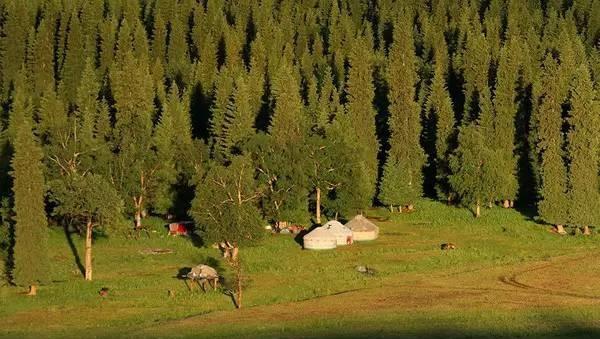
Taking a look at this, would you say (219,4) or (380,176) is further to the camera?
(219,4)

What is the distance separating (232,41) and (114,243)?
6782 centimetres

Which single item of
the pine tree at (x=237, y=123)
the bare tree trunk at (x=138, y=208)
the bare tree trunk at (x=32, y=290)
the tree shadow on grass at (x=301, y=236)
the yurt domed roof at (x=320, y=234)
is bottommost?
the bare tree trunk at (x=32, y=290)

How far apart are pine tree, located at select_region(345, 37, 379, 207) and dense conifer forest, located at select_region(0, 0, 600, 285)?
0.55 ft

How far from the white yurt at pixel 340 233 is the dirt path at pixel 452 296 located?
1517 centimetres

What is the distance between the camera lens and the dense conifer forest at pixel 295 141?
84.2m

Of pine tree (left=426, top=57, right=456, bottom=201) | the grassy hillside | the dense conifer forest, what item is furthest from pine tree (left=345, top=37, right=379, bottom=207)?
the grassy hillside

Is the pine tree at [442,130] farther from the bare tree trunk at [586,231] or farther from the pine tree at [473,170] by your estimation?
the bare tree trunk at [586,231]

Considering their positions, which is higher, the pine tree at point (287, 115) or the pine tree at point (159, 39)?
the pine tree at point (159, 39)

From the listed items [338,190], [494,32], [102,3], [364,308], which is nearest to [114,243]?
[338,190]

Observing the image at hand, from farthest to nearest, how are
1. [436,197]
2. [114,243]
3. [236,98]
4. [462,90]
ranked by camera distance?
[462,90] → [436,197] → [236,98] → [114,243]

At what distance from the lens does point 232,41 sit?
154 meters

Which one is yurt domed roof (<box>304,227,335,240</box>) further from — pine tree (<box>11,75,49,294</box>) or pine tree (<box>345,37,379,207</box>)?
pine tree (<box>11,75,49,294</box>)

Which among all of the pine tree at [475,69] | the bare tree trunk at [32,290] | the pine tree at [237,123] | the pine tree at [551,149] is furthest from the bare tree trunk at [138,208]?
the pine tree at [475,69]

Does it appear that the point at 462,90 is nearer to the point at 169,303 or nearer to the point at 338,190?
the point at 338,190
